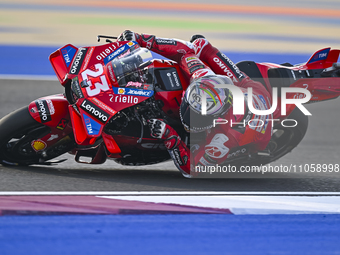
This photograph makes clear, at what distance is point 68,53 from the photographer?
4.28m

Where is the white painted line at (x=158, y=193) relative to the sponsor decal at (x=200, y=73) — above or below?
below

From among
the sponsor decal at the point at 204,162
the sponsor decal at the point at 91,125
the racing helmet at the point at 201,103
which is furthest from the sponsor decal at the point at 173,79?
the sponsor decal at the point at 91,125

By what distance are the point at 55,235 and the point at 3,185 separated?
1.18 meters

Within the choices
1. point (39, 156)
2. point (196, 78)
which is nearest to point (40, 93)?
point (39, 156)

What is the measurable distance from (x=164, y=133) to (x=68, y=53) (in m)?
1.09

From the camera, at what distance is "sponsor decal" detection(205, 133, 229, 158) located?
4.22 meters

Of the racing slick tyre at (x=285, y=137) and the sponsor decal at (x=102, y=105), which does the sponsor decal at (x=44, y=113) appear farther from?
the racing slick tyre at (x=285, y=137)

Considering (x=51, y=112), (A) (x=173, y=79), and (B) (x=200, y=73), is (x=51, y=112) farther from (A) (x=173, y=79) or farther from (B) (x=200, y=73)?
(B) (x=200, y=73)

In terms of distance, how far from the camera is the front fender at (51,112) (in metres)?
4.14

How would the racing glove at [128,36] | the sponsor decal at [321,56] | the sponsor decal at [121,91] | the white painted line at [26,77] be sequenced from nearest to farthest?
the sponsor decal at [121,91]
the racing glove at [128,36]
the sponsor decal at [321,56]
the white painted line at [26,77]

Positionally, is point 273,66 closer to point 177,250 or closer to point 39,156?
point 39,156

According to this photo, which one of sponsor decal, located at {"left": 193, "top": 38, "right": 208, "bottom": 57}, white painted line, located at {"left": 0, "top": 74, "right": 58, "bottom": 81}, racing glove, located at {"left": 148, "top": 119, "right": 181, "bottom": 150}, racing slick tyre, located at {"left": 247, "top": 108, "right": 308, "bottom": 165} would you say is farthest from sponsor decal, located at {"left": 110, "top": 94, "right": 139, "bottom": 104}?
white painted line, located at {"left": 0, "top": 74, "right": 58, "bottom": 81}

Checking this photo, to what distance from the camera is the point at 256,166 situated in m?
4.97

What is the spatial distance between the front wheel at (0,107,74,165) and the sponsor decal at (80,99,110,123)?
49 centimetres
